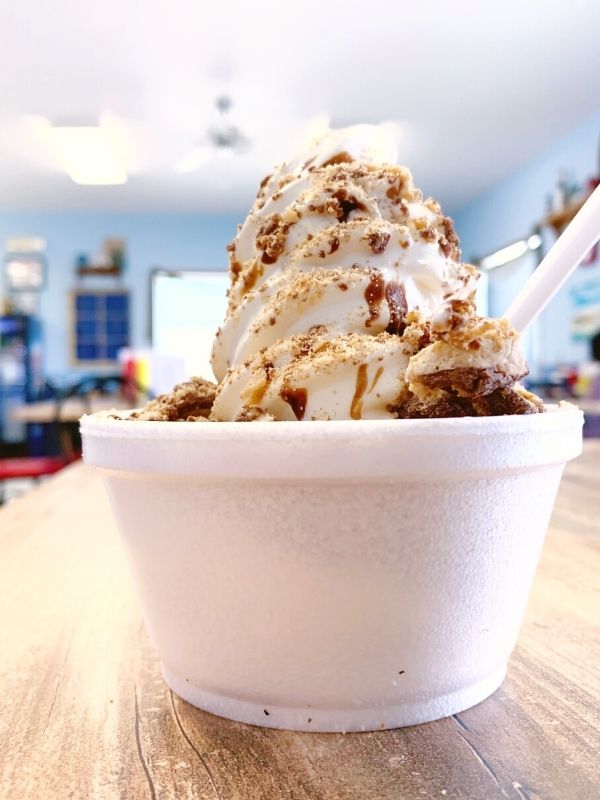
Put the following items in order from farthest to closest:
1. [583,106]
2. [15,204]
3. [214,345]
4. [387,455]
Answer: [15,204] < [583,106] < [214,345] < [387,455]

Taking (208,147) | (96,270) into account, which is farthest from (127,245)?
(208,147)

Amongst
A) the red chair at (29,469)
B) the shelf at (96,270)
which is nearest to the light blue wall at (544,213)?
the red chair at (29,469)

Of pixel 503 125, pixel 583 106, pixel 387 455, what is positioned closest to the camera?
pixel 387 455

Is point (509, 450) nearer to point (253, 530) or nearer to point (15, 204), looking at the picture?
point (253, 530)

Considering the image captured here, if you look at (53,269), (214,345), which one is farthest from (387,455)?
(53,269)

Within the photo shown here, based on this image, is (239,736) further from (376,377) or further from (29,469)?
(29,469)

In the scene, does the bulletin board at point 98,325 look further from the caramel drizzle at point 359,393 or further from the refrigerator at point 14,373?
the caramel drizzle at point 359,393

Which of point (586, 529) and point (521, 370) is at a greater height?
point (521, 370)
